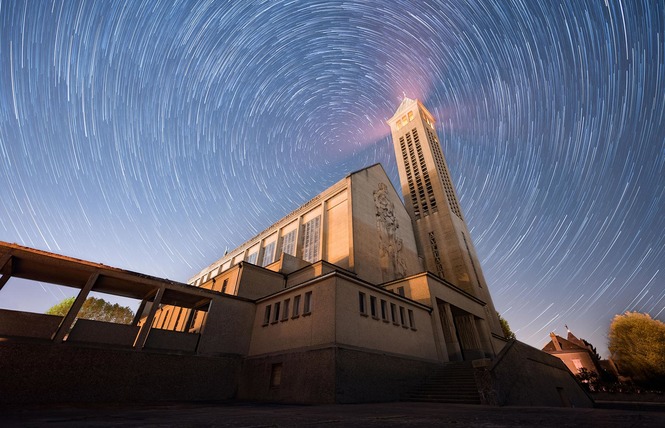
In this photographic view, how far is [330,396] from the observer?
10758 mm

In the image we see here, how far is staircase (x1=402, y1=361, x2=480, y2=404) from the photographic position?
1217 centimetres

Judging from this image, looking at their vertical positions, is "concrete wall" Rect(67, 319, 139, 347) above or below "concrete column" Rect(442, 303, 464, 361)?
below

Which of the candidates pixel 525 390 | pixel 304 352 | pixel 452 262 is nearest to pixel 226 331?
pixel 304 352

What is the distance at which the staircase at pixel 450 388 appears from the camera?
479 inches

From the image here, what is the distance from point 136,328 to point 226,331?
4628 mm

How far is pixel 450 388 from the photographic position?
44.1ft

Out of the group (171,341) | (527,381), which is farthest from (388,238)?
(171,341)

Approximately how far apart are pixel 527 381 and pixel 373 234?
17.3 metres

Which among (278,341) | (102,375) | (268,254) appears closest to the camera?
(102,375)

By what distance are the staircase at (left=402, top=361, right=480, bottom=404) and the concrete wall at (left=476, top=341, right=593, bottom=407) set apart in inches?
40.1

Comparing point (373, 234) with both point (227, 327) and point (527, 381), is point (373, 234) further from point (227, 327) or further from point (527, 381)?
point (227, 327)

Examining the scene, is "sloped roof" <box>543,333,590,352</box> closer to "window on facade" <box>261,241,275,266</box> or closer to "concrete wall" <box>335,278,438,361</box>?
"concrete wall" <box>335,278,438,361</box>

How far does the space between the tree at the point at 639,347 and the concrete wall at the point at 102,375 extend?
162ft

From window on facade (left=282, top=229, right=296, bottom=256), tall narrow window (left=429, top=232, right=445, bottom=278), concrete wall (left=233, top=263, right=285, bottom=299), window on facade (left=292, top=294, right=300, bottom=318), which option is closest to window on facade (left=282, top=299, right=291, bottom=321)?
window on facade (left=292, top=294, right=300, bottom=318)
